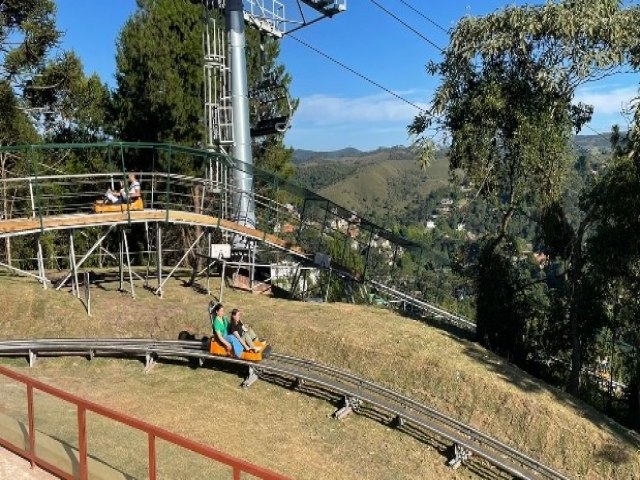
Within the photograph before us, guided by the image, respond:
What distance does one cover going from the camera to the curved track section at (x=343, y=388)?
35.4 ft

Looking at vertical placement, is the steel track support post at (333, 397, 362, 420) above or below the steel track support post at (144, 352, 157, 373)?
below

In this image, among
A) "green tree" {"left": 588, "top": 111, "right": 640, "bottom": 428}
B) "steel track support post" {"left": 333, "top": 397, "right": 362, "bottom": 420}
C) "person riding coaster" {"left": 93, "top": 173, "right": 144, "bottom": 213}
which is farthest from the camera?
"person riding coaster" {"left": 93, "top": 173, "right": 144, "bottom": 213}

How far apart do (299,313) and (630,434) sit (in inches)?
299

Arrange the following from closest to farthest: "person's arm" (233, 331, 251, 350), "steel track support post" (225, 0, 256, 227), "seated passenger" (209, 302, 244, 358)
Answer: "seated passenger" (209, 302, 244, 358)
"person's arm" (233, 331, 251, 350)
"steel track support post" (225, 0, 256, 227)

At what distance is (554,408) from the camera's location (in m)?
11.8

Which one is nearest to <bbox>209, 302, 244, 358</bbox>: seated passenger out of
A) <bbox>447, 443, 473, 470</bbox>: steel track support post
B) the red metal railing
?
<bbox>447, 443, 473, 470</bbox>: steel track support post

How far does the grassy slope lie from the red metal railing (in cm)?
362

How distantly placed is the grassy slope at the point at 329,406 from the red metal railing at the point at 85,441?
3.62m

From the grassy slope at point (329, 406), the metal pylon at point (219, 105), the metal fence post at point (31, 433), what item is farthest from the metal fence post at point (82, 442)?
the metal pylon at point (219, 105)

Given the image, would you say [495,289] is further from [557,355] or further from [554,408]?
[554,408]

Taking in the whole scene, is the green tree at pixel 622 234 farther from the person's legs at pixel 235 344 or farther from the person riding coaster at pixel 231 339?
the person's legs at pixel 235 344

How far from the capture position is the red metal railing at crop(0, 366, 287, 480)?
4.84 m

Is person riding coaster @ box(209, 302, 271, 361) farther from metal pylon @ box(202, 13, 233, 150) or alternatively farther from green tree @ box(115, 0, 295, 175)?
green tree @ box(115, 0, 295, 175)

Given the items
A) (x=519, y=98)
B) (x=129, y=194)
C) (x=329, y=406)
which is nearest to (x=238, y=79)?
(x=129, y=194)
